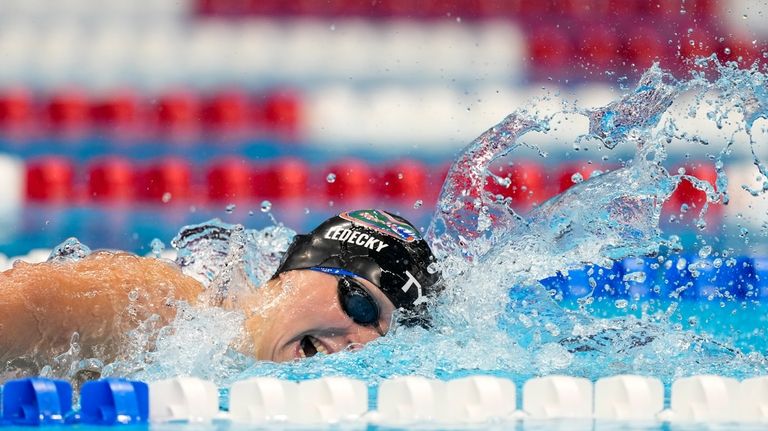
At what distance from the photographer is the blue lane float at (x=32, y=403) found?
1603 millimetres

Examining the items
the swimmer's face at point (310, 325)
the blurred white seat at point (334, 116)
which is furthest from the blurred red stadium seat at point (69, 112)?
the swimmer's face at point (310, 325)

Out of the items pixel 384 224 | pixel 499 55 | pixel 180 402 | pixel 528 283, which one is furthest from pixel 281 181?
pixel 180 402

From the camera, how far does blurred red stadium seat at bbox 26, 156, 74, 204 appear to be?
5.60m

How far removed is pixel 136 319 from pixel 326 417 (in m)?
0.67

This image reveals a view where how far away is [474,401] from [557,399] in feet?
0.44

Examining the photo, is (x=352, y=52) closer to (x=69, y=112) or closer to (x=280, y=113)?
(x=280, y=113)

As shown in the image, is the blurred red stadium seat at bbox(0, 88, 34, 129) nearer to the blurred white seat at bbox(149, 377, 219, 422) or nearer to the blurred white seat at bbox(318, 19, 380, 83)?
the blurred white seat at bbox(318, 19, 380, 83)

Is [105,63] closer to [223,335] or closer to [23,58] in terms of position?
[23,58]

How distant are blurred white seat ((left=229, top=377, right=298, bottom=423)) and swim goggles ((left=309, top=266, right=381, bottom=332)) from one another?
0.61 m

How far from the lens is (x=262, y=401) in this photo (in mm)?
1639

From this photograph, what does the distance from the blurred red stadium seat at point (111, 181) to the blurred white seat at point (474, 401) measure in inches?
168

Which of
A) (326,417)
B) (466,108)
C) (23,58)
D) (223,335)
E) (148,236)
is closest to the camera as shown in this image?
(326,417)

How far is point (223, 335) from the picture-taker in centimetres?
221

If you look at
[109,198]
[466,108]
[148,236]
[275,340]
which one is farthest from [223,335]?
[466,108]
